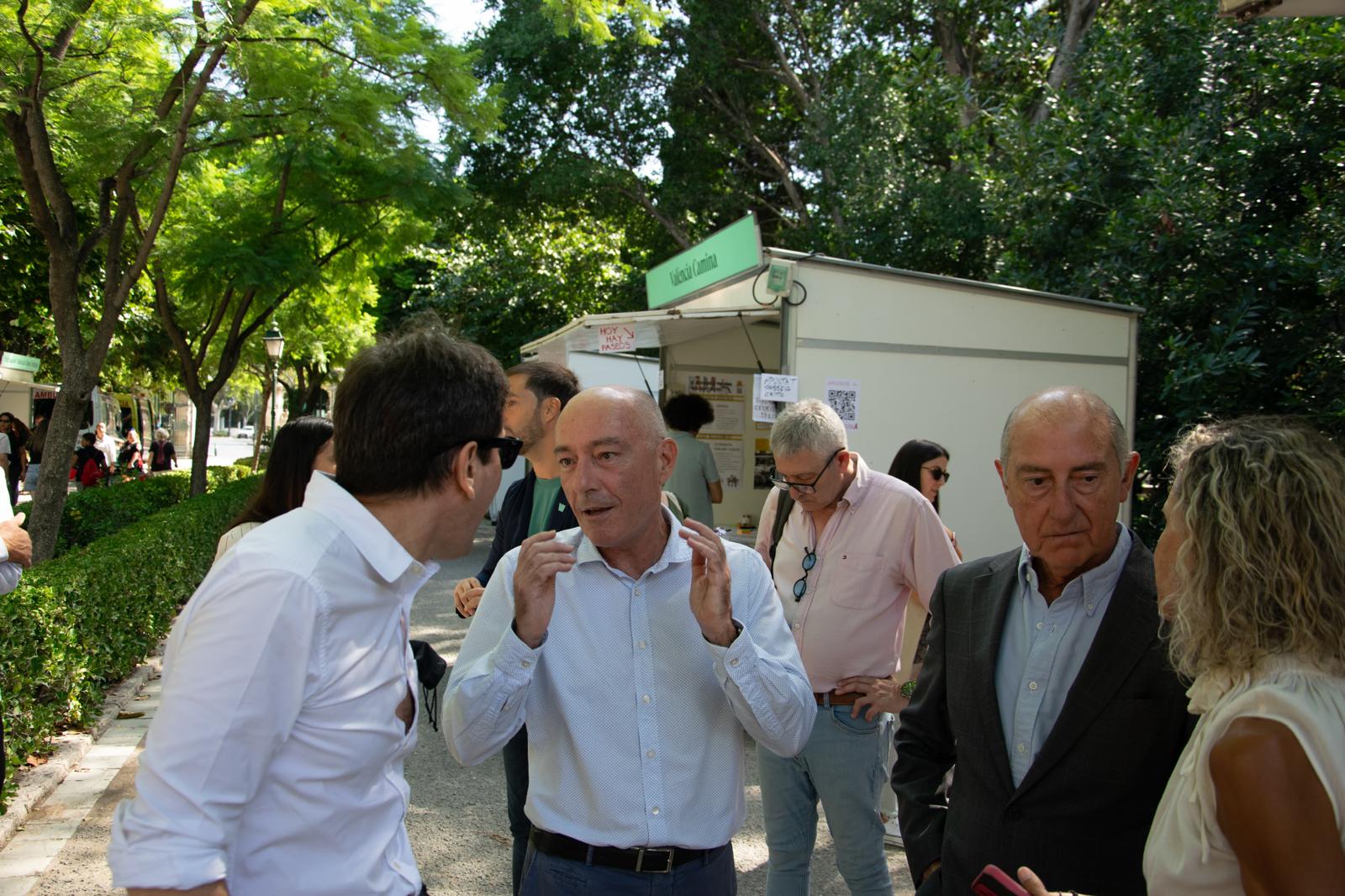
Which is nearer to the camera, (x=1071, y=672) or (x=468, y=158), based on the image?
(x=1071, y=672)

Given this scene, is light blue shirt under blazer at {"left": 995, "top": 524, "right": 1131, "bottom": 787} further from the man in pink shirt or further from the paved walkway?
the paved walkway

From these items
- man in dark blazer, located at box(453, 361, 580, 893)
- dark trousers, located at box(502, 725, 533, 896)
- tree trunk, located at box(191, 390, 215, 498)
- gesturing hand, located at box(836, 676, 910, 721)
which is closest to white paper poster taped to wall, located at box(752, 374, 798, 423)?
man in dark blazer, located at box(453, 361, 580, 893)

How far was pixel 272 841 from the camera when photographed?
1.53 metres

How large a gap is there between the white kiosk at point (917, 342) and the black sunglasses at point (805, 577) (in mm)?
3190

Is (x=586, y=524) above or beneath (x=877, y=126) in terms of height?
beneath

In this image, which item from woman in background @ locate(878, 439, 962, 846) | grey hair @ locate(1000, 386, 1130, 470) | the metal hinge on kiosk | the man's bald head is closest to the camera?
grey hair @ locate(1000, 386, 1130, 470)

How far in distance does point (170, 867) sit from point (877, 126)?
1875 cm

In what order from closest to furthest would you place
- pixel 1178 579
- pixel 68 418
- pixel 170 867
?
1. pixel 170 867
2. pixel 1178 579
3. pixel 68 418

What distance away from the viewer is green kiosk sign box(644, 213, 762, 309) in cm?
733

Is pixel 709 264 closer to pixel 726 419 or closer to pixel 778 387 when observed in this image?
pixel 778 387

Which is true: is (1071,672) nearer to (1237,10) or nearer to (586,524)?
(586,524)

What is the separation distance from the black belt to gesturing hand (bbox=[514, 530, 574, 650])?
1.58 ft

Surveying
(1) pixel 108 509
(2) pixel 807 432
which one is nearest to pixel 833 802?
(2) pixel 807 432

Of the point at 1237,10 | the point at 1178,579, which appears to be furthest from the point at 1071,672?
the point at 1237,10
